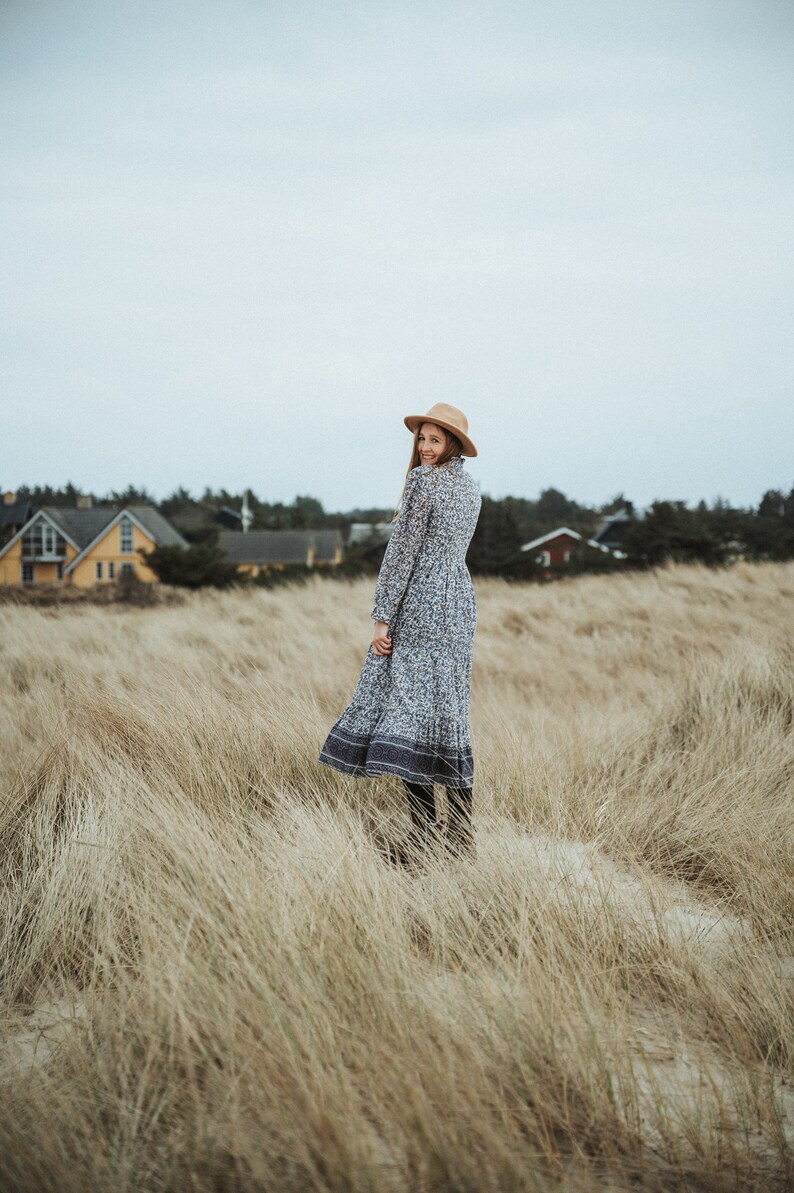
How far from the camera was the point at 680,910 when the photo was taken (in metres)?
2.56

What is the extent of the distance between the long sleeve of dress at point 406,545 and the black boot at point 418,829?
68 centimetres

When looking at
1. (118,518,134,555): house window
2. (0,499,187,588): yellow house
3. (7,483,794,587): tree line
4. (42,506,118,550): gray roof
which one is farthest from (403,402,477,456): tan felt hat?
(118,518,134,555): house window

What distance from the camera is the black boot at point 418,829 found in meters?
2.77

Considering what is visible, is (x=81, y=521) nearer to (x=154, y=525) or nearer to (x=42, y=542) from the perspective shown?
(x=42, y=542)

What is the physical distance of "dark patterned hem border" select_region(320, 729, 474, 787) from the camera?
111 inches

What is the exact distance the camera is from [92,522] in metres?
36.0

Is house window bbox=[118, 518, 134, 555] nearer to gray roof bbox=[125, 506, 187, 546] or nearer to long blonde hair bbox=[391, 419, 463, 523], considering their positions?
gray roof bbox=[125, 506, 187, 546]

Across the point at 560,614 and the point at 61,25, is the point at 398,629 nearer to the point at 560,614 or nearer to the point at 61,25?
the point at 560,614

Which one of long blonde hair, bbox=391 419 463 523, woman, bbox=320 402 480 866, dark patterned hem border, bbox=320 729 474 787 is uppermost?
long blonde hair, bbox=391 419 463 523

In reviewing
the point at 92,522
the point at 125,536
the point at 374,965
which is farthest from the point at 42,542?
the point at 374,965

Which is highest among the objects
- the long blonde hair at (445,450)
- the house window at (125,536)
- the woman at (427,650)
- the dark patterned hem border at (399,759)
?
the house window at (125,536)

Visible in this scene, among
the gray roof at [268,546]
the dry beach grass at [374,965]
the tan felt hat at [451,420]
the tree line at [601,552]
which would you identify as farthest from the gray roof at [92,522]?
the tan felt hat at [451,420]

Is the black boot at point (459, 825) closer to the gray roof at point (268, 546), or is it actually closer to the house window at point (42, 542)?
the house window at point (42, 542)

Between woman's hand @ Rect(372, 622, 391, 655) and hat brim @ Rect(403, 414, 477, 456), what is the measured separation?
812 millimetres
